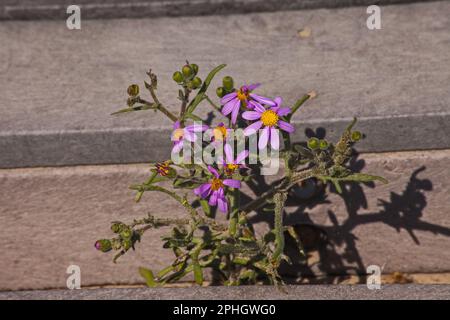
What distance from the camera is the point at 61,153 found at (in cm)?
217

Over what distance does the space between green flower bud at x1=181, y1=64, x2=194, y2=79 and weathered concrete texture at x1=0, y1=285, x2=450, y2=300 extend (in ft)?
2.42

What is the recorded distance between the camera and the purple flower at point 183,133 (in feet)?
5.61

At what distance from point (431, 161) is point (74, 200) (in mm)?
1492

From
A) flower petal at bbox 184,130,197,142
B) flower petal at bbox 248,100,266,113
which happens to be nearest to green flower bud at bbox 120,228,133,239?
flower petal at bbox 184,130,197,142

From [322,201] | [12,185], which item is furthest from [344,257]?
[12,185]

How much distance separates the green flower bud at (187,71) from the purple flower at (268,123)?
0.22 metres

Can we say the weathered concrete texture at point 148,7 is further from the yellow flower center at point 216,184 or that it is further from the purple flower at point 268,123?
the yellow flower center at point 216,184

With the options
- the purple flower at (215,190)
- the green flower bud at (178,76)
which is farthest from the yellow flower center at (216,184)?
the green flower bud at (178,76)

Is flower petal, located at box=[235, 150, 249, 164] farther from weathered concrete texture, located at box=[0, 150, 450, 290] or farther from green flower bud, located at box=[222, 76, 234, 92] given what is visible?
weathered concrete texture, located at box=[0, 150, 450, 290]

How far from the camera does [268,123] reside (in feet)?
5.63
